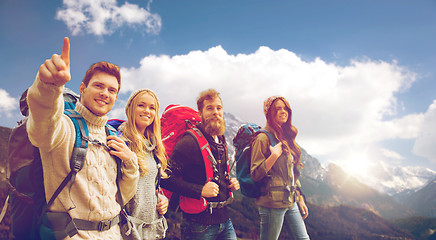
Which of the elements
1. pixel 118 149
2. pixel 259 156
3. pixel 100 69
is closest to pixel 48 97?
pixel 118 149

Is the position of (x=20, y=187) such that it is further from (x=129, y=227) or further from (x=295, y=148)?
(x=295, y=148)

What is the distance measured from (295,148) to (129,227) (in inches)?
163

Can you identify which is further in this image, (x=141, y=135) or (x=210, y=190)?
(x=210, y=190)

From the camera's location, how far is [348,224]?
72688 millimetres

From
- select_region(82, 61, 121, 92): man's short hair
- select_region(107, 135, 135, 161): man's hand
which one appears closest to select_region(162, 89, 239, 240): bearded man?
select_region(107, 135, 135, 161): man's hand

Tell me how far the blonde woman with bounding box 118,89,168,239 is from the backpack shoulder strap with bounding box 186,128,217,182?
0.64 meters

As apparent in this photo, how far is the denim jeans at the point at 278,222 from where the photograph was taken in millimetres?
5059

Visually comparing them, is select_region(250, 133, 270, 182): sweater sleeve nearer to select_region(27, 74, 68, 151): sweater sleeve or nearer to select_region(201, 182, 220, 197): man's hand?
select_region(201, 182, 220, 197): man's hand

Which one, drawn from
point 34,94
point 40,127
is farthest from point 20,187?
point 34,94

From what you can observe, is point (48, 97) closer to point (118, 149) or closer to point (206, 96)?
point (118, 149)

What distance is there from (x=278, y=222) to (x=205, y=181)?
1991mm

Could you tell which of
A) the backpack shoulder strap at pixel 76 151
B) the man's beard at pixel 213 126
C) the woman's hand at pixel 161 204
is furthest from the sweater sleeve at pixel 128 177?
the man's beard at pixel 213 126

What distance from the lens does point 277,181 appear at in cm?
519

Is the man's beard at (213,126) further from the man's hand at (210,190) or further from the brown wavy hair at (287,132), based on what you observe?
the brown wavy hair at (287,132)
